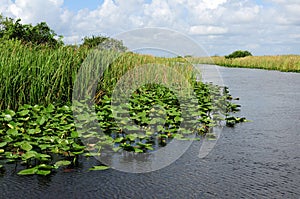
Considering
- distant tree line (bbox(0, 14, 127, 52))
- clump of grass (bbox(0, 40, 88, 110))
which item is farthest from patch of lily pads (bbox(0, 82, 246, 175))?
distant tree line (bbox(0, 14, 127, 52))

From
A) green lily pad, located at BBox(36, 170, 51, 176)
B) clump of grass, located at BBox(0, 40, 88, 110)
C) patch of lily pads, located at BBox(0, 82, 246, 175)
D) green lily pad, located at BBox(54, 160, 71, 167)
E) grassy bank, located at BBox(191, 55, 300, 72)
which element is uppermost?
grassy bank, located at BBox(191, 55, 300, 72)

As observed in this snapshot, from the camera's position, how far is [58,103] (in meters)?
5.37

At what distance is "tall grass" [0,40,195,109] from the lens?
5.09 m

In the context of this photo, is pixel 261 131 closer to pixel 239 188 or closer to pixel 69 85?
pixel 239 188

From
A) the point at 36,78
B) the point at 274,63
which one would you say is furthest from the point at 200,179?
the point at 274,63

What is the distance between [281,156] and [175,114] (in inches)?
65.9

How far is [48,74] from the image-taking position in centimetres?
538

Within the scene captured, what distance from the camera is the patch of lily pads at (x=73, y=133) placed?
3.42 m

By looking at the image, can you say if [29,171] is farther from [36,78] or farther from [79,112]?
[36,78]

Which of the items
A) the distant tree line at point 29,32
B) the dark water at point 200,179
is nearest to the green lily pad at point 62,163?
the dark water at point 200,179

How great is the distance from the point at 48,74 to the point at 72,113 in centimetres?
81

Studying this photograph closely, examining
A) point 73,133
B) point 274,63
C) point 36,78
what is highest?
point 274,63

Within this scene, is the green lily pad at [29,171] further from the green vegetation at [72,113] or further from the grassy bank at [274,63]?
the grassy bank at [274,63]

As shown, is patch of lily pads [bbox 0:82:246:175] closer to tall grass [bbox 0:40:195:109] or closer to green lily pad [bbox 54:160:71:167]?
green lily pad [bbox 54:160:71:167]
